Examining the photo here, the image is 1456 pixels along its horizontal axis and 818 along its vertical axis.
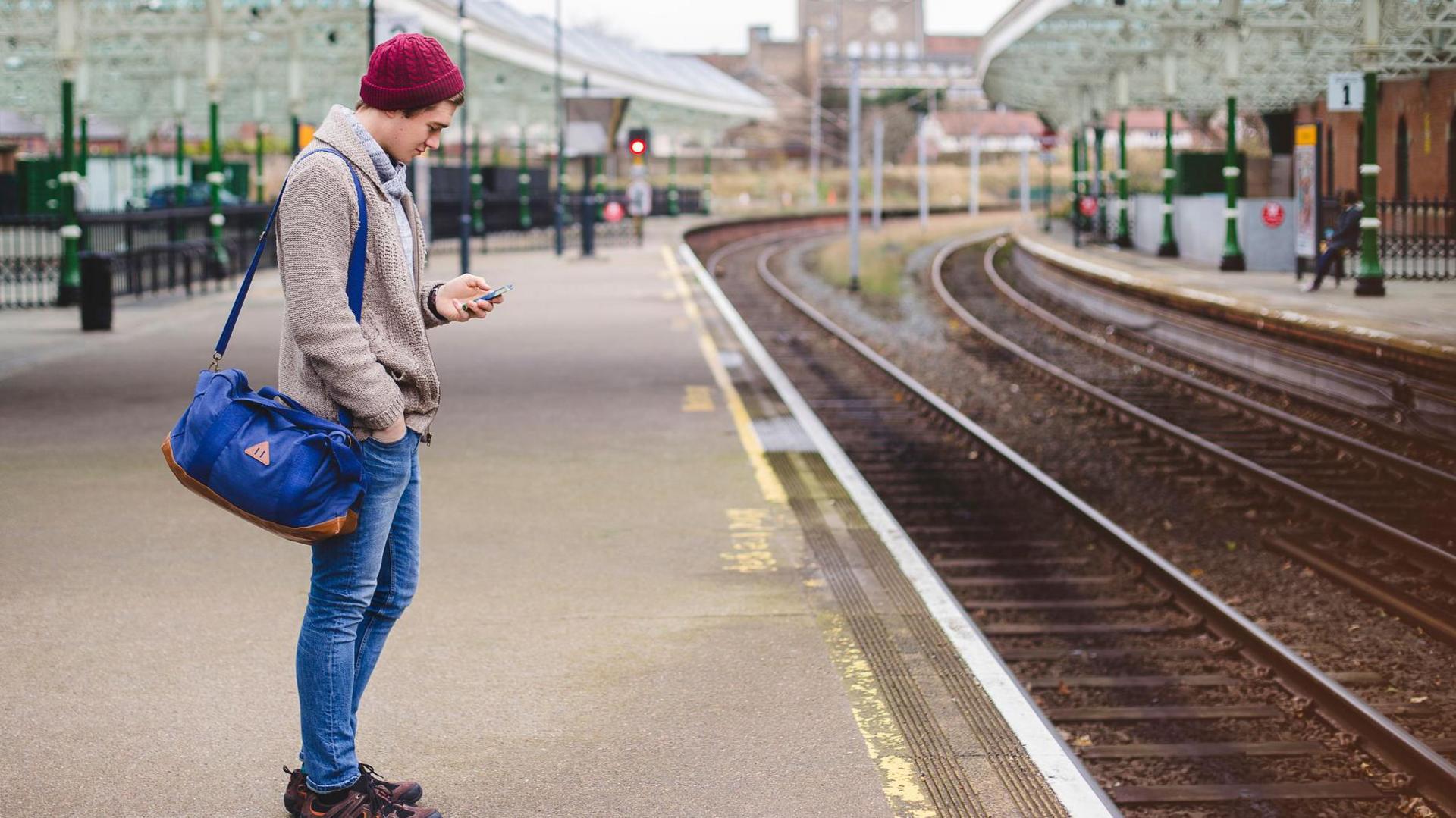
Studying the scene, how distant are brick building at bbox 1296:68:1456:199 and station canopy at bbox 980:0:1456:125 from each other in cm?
77

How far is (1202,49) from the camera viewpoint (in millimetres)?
32125

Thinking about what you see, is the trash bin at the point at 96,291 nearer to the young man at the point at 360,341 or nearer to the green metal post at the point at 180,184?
the young man at the point at 360,341

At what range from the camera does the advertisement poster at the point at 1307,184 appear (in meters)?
22.8

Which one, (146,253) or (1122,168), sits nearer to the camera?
(146,253)

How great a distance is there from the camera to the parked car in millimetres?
40219

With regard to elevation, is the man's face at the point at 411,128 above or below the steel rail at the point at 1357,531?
above

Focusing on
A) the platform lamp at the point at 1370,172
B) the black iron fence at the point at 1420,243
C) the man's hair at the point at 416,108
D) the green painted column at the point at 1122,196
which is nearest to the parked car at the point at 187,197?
the green painted column at the point at 1122,196

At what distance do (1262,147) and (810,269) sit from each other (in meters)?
31.9

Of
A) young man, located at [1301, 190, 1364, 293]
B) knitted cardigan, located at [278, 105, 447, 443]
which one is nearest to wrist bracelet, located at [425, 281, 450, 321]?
knitted cardigan, located at [278, 105, 447, 443]

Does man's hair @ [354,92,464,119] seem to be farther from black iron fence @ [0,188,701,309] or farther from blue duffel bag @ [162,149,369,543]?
black iron fence @ [0,188,701,309]

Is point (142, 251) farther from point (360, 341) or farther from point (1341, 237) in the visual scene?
point (360, 341)

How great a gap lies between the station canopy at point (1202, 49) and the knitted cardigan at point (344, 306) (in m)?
18.5

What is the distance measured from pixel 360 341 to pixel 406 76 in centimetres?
64

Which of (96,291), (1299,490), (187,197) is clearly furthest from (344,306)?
(187,197)
